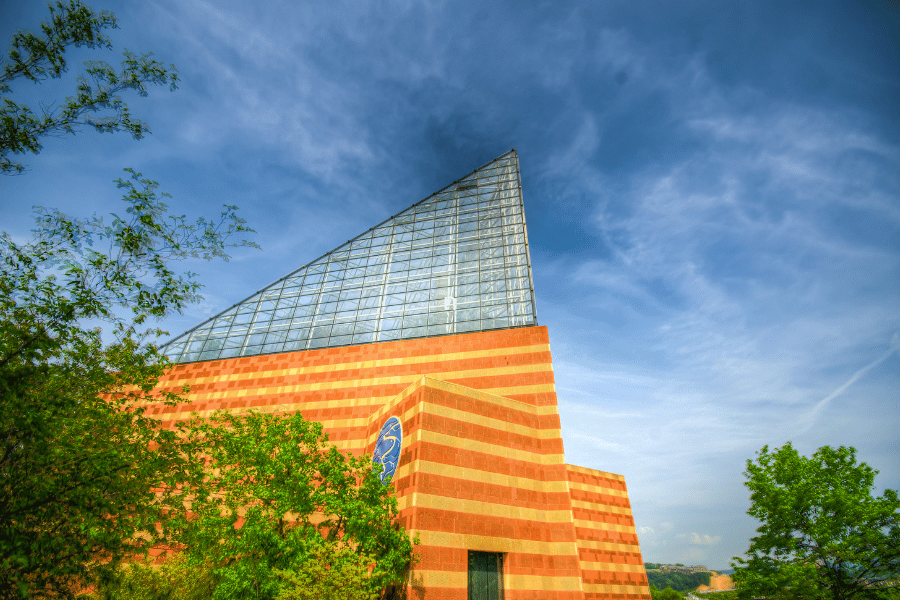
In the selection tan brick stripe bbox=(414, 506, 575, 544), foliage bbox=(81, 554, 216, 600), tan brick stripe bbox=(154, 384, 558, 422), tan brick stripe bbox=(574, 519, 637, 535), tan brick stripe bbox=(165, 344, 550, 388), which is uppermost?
tan brick stripe bbox=(165, 344, 550, 388)

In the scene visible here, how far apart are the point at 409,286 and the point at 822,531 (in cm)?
3173

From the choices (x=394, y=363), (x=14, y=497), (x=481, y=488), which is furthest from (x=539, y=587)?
(x=14, y=497)

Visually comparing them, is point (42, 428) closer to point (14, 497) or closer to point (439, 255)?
point (14, 497)

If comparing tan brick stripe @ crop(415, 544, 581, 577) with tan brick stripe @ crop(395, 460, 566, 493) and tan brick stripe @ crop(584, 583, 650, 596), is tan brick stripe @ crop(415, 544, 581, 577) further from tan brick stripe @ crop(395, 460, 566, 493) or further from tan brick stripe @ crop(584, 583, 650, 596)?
tan brick stripe @ crop(584, 583, 650, 596)

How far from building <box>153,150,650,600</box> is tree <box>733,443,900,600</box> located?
1170 centimetres

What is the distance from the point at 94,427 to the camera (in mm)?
13648

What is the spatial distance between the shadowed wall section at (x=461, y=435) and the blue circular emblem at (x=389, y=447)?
664mm

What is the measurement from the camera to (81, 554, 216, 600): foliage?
1783 centimetres

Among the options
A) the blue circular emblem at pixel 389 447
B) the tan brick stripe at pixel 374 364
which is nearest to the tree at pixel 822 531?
the tan brick stripe at pixel 374 364

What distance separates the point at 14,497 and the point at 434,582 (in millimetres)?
14176

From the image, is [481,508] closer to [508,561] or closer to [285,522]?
[508,561]

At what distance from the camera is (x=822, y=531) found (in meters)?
23.0

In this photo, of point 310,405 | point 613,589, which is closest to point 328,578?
point 310,405

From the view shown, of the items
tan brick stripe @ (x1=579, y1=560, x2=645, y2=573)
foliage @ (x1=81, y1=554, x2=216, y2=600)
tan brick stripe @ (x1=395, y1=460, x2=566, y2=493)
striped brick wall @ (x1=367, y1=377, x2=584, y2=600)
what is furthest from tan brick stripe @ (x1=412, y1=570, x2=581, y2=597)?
tan brick stripe @ (x1=579, y1=560, x2=645, y2=573)
